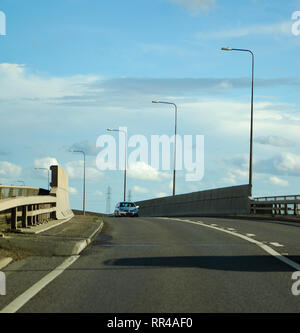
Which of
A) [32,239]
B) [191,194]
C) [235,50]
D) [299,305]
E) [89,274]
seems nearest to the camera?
[299,305]

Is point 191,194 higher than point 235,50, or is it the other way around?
point 235,50

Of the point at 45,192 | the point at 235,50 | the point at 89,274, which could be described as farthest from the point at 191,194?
the point at 89,274

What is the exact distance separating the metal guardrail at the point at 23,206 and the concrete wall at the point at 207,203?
20408 mm

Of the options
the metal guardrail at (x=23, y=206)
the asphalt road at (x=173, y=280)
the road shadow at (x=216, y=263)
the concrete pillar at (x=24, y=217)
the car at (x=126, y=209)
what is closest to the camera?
the asphalt road at (x=173, y=280)

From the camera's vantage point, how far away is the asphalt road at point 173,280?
8.24m

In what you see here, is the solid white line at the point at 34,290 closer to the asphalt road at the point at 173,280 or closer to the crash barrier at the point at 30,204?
the asphalt road at the point at 173,280

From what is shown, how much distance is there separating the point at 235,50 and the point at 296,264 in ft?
106

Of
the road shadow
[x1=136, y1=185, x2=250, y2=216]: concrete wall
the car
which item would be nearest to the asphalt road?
the road shadow

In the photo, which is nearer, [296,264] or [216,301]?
[216,301]

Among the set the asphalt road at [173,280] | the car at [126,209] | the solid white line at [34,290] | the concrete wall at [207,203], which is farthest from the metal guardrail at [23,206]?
the car at [126,209]

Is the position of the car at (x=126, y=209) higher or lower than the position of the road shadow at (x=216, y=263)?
lower

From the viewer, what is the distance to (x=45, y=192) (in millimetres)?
27047
